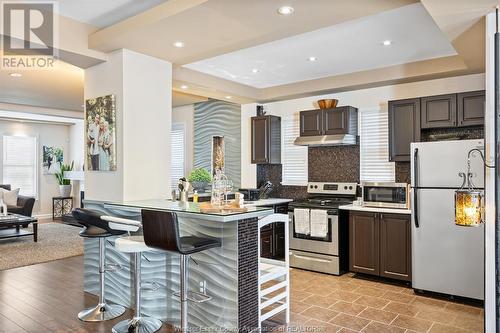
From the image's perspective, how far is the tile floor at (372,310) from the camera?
126 inches

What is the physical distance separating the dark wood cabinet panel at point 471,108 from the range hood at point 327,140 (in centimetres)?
136

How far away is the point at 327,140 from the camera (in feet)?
17.3

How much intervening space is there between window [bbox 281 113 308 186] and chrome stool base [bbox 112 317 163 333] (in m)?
3.48

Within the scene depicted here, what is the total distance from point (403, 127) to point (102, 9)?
146 inches

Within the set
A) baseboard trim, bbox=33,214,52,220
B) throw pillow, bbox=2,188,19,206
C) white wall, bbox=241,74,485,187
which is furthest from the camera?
baseboard trim, bbox=33,214,52,220

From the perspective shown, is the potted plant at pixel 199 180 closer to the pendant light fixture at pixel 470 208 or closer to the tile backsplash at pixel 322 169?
the tile backsplash at pixel 322 169

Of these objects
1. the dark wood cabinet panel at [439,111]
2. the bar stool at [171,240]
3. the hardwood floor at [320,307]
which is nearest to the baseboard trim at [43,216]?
the hardwood floor at [320,307]

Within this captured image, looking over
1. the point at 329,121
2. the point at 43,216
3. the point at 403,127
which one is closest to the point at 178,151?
the point at 329,121

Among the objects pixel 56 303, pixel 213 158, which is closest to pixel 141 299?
pixel 56 303

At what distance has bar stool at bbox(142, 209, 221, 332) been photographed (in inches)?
101

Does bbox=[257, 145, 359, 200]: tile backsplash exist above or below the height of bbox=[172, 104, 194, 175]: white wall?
below

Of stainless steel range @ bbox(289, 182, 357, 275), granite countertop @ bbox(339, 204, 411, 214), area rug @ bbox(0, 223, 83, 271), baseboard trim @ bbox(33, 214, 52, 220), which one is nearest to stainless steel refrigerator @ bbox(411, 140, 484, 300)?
granite countertop @ bbox(339, 204, 411, 214)

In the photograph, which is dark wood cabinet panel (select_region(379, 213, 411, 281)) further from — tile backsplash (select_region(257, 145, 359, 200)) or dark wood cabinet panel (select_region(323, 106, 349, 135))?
dark wood cabinet panel (select_region(323, 106, 349, 135))

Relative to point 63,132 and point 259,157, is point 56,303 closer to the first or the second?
point 259,157
